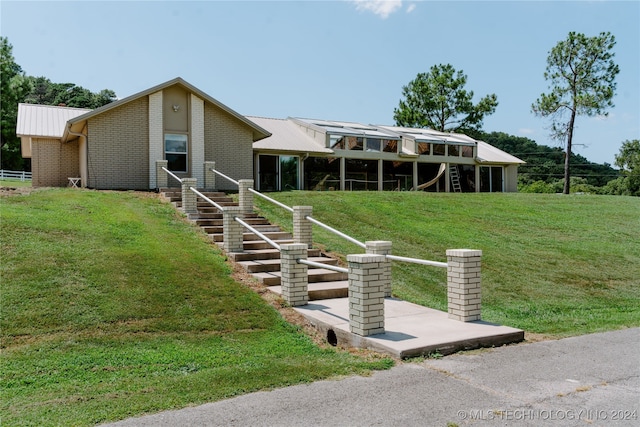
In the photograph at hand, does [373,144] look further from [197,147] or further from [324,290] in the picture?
[324,290]

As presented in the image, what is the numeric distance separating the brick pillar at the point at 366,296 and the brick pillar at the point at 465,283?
119 centimetres

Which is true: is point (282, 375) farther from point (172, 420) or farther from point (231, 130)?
point (231, 130)

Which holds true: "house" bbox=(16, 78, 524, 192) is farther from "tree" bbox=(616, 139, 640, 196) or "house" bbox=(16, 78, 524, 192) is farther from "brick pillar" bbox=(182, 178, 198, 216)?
"tree" bbox=(616, 139, 640, 196)

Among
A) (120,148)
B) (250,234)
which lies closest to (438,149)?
(120,148)

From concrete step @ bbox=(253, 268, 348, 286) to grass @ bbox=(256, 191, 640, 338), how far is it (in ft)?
3.78

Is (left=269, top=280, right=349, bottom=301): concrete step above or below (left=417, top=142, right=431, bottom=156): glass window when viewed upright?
below

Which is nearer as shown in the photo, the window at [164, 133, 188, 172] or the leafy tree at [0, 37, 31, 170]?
the window at [164, 133, 188, 172]

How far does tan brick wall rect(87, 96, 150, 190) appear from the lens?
647 inches

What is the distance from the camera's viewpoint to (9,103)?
1565 inches

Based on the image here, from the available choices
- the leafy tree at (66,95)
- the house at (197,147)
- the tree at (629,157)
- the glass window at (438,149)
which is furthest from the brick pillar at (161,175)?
the tree at (629,157)

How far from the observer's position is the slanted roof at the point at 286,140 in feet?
80.5

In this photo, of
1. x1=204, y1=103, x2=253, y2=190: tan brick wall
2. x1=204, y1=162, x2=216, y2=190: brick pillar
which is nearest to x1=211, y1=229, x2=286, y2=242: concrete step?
x1=204, y1=162, x2=216, y2=190: brick pillar

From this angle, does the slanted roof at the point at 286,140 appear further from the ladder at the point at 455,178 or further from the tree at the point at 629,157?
the tree at the point at 629,157

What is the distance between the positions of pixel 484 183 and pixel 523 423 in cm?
3155
